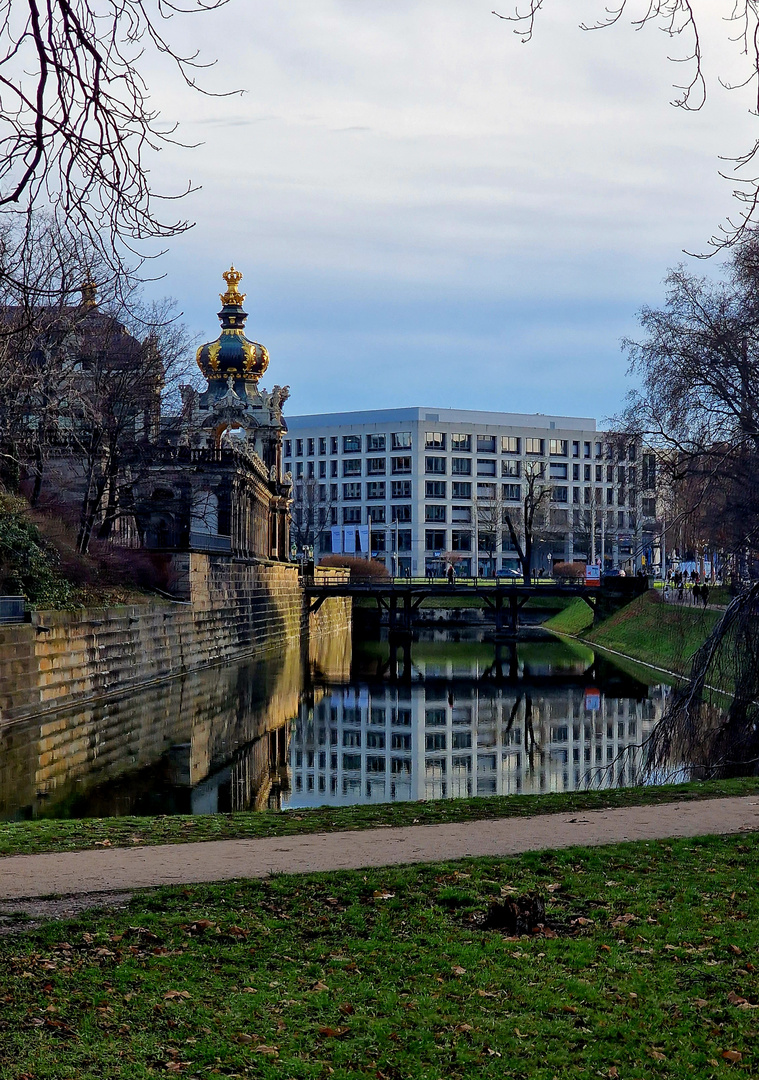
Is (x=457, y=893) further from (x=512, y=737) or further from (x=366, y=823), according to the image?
(x=512, y=737)

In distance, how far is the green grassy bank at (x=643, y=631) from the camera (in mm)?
43466

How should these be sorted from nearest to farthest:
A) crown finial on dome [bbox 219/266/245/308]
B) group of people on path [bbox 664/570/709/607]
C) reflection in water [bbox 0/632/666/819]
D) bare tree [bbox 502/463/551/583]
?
reflection in water [bbox 0/632/666/819]
group of people on path [bbox 664/570/709/607]
crown finial on dome [bbox 219/266/245/308]
bare tree [bbox 502/463/551/583]

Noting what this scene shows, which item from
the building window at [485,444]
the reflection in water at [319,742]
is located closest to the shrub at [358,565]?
the building window at [485,444]

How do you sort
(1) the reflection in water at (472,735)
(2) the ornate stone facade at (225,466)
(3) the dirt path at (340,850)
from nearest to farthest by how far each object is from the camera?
(3) the dirt path at (340,850) → (1) the reflection in water at (472,735) → (2) the ornate stone facade at (225,466)

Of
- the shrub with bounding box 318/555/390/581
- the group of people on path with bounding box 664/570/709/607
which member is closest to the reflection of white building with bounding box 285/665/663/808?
the group of people on path with bounding box 664/570/709/607

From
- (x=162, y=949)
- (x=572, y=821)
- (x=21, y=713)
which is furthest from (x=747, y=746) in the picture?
(x=21, y=713)

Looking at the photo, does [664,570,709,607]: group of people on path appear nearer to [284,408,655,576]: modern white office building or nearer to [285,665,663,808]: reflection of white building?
[285,665,663,808]: reflection of white building

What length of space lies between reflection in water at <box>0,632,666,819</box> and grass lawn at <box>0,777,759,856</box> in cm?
443

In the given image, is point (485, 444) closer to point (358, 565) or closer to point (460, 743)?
point (358, 565)

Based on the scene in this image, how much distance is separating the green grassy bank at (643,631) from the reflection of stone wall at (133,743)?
12.2m

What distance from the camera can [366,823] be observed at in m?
14.7

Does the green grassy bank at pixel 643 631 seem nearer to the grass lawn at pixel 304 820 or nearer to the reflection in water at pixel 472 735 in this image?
the reflection in water at pixel 472 735

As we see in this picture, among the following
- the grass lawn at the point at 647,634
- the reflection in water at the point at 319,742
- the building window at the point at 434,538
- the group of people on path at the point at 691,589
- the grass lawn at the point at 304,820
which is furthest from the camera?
the building window at the point at 434,538

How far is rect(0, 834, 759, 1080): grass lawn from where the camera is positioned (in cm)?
690
